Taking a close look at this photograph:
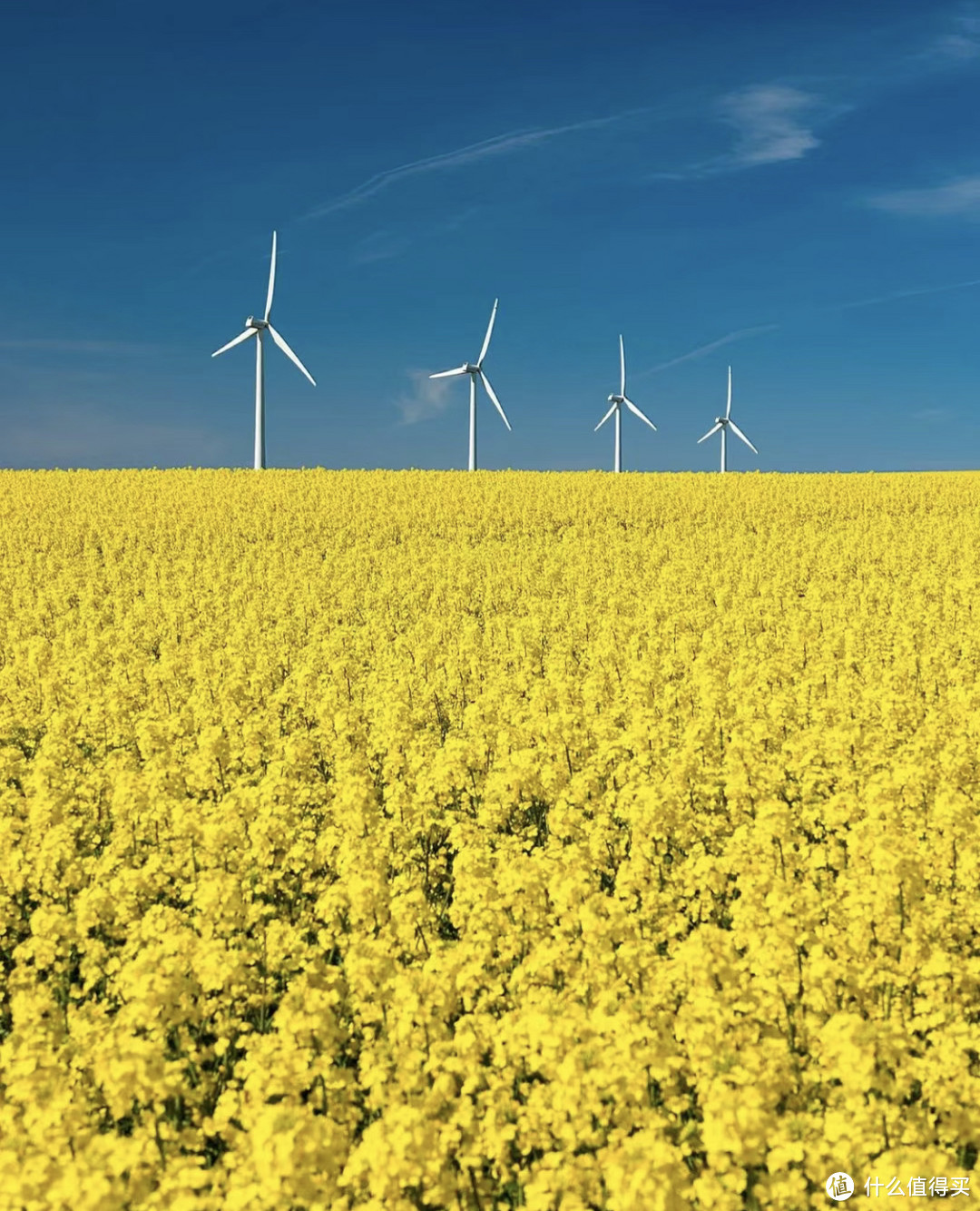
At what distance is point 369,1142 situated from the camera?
17.3 feet

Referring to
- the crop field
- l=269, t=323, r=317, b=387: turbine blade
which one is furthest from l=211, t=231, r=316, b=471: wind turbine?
the crop field

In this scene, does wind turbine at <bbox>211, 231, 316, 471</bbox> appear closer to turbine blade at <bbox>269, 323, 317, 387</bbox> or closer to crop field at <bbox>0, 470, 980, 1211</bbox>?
turbine blade at <bbox>269, 323, 317, 387</bbox>

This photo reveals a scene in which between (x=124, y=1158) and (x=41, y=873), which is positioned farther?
(x=41, y=873)

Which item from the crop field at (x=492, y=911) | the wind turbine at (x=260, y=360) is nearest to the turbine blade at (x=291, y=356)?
the wind turbine at (x=260, y=360)

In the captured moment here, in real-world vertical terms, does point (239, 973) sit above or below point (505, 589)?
below

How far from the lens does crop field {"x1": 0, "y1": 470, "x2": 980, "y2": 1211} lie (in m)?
5.54

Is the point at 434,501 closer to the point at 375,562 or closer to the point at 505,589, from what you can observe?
the point at 375,562

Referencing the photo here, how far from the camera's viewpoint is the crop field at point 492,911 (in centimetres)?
554

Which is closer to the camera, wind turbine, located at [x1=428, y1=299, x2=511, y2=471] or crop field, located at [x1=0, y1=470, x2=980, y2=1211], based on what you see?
crop field, located at [x1=0, y1=470, x2=980, y2=1211]

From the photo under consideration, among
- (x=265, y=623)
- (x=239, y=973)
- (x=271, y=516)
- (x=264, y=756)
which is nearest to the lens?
(x=239, y=973)

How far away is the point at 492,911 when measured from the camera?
8133 millimetres

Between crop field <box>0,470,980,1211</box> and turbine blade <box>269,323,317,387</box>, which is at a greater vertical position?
turbine blade <box>269,323,317,387</box>

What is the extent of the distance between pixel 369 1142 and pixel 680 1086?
2.50m

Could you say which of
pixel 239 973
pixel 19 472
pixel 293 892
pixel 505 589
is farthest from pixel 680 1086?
pixel 19 472
